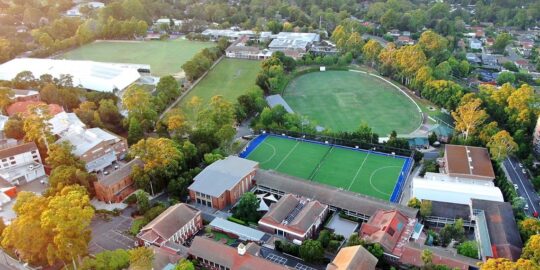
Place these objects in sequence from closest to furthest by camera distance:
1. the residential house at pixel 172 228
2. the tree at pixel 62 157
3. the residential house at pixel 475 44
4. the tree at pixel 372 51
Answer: the residential house at pixel 172 228
the tree at pixel 62 157
the tree at pixel 372 51
the residential house at pixel 475 44

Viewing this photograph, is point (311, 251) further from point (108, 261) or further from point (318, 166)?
point (318, 166)

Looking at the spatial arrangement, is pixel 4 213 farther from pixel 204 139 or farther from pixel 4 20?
pixel 4 20

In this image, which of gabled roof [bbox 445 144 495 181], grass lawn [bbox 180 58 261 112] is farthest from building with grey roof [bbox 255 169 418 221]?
grass lawn [bbox 180 58 261 112]

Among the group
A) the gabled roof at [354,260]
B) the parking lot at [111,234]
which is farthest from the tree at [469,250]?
the parking lot at [111,234]

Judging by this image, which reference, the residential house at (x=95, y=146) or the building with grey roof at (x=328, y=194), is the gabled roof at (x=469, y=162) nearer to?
the building with grey roof at (x=328, y=194)

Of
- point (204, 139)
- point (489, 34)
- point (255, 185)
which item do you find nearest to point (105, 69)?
point (204, 139)

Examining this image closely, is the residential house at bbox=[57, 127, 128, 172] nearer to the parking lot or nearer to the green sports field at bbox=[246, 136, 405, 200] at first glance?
the parking lot

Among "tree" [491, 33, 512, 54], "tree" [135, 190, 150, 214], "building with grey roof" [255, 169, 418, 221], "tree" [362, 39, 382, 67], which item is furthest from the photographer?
"tree" [491, 33, 512, 54]
